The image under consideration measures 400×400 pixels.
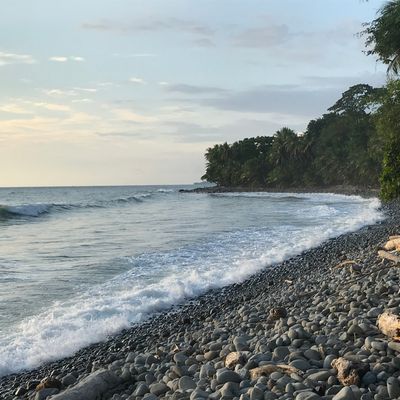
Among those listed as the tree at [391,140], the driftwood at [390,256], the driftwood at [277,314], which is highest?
the tree at [391,140]

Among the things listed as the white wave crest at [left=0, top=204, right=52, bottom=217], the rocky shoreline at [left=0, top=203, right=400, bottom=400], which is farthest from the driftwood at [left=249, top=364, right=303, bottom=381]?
the white wave crest at [left=0, top=204, right=52, bottom=217]

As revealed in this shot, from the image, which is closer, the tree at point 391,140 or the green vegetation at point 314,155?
the tree at point 391,140

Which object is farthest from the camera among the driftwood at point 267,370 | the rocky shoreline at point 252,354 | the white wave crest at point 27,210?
the white wave crest at point 27,210

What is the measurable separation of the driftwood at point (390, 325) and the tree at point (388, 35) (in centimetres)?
1853

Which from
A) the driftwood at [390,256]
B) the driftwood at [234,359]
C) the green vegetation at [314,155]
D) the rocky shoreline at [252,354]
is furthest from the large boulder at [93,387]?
the green vegetation at [314,155]

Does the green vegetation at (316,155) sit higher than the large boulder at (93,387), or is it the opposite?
the green vegetation at (316,155)

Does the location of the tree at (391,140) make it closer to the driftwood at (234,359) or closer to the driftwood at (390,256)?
the driftwood at (390,256)

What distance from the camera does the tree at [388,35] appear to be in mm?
21438

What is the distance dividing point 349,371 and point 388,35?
800 inches

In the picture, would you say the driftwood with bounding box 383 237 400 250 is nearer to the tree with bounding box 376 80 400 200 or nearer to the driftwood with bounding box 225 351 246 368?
the tree with bounding box 376 80 400 200

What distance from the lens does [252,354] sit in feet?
17.9

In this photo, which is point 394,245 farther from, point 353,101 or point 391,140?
point 353,101

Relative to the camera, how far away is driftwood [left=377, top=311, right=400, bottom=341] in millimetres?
5090

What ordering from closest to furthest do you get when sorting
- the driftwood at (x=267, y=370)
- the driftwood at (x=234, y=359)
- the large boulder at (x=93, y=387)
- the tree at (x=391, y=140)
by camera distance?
the driftwood at (x=267, y=370)
the large boulder at (x=93, y=387)
the driftwood at (x=234, y=359)
the tree at (x=391, y=140)
